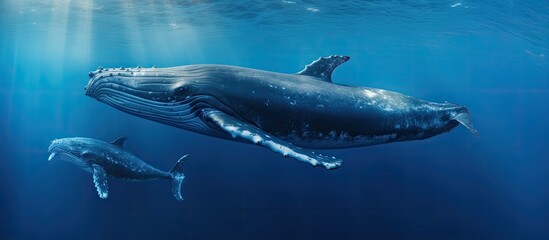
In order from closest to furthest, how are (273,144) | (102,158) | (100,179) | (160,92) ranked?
(273,144) → (160,92) → (100,179) → (102,158)

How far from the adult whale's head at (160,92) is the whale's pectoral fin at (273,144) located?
742 millimetres

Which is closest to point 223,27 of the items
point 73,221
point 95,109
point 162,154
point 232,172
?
point 95,109

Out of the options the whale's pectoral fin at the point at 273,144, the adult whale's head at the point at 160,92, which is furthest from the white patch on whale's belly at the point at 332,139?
the adult whale's head at the point at 160,92

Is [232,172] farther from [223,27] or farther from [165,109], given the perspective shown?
[223,27]

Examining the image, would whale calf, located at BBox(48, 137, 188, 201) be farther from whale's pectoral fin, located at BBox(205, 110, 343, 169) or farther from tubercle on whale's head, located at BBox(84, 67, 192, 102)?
whale's pectoral fin, located at BBox(205, 110, 343, 169)

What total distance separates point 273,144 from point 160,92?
2.47 m

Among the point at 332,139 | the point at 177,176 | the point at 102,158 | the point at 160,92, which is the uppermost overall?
the point at 160,92

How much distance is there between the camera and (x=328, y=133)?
22.0ft

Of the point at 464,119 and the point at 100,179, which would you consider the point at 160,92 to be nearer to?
the point at 100,179

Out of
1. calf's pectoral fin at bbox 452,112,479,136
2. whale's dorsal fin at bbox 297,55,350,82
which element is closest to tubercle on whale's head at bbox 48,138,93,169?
whale's dorsal fin at bbox 297,55,350,82

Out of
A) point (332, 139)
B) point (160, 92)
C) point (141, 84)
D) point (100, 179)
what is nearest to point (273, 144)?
point (332, 139)

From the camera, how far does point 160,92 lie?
6.02 metres

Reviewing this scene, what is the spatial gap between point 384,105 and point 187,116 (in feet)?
13.8

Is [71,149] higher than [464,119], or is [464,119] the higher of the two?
[464,119]
